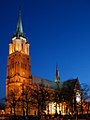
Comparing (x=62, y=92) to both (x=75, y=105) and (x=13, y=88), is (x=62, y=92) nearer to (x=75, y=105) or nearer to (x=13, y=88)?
(x=75, y=105)

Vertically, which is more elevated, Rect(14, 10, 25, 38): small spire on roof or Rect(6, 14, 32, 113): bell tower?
Rect(14, 10, 25, 38): small spire on roof

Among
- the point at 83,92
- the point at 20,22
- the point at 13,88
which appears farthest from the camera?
the point at 20,22

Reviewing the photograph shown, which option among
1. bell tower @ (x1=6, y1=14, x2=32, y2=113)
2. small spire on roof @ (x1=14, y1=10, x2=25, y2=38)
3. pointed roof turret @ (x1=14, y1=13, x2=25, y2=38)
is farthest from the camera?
small spire on roof @ (x1=14, y1=10, x2=25, y2=38)

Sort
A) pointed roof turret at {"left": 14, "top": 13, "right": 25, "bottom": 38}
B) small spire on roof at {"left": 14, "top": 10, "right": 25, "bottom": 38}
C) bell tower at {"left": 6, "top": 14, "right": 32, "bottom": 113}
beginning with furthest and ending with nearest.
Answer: small spire on roof at {"left": 14, "top": 10, "right": 25, "bottom": 38}, pointed roof turret at {"left": 14, "top": 13, "right": 25, "bottom": 38}, bell tower at {"left": 6, "top": 14, "right": 32, "bottom": 113}

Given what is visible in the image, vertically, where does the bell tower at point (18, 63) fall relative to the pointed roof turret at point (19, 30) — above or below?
below

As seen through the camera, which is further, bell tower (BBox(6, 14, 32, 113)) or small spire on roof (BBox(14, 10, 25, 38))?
small spire on roof (BBox(14, 10, 25, 38))

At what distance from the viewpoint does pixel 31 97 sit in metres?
104

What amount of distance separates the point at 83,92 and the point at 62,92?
7873 millimetres

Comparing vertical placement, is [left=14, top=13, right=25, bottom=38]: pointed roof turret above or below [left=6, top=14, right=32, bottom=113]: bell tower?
above

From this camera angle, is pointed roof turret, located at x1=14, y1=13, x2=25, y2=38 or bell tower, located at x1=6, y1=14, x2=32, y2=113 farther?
pointed roof turret, located at x1=14, y1=13, x2=25, y2=38

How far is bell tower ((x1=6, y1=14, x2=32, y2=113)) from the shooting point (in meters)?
141

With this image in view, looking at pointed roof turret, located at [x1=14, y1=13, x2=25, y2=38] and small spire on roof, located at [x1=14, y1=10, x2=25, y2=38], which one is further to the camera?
small spire on roof, located at [x1=14, y1=10, x2=25, y2=38]

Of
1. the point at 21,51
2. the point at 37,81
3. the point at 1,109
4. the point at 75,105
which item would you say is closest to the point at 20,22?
the point at 21,51

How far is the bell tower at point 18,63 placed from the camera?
5549 inches
